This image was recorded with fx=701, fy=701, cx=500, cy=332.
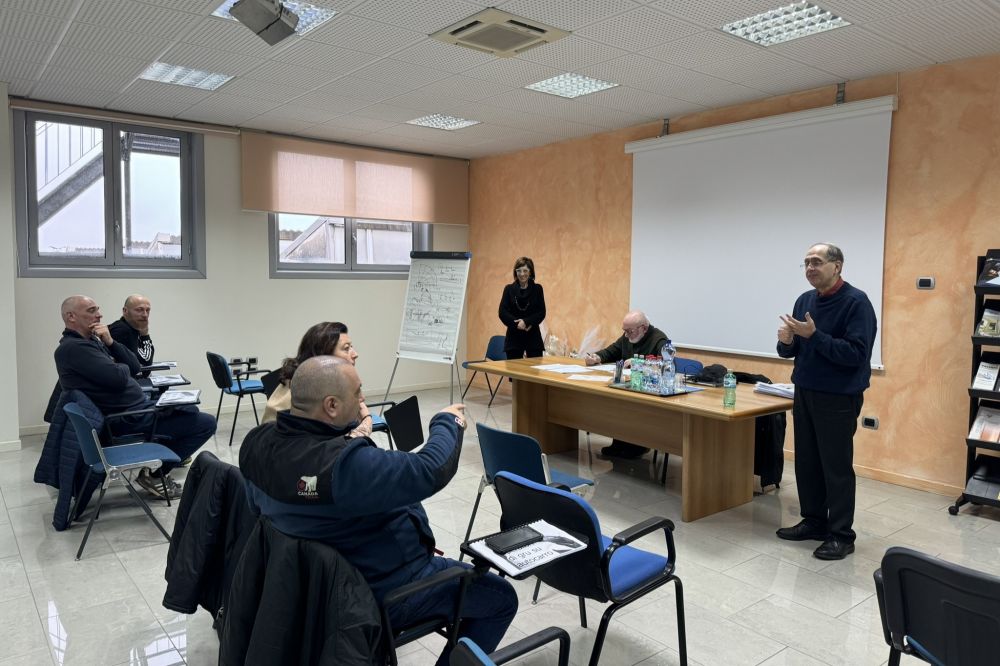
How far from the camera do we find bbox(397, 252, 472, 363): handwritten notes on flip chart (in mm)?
6520

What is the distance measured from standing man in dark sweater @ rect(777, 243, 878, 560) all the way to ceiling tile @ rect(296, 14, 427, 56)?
2.65m

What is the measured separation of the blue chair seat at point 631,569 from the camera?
2.29 m

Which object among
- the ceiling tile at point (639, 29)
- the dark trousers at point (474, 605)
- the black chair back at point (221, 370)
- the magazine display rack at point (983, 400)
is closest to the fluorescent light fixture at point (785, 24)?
the ceiling tile at point (639, 29)

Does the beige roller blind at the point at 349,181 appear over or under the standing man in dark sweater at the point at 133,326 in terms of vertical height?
over

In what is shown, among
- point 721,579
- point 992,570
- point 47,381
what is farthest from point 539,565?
point 47,381

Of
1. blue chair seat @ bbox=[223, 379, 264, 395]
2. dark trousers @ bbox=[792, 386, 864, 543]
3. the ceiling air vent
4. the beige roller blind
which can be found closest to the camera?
dark trousers @ bbox=[792, 386, 864, 543]

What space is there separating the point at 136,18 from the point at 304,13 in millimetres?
931

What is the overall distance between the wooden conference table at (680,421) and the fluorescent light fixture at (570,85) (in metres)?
2.17

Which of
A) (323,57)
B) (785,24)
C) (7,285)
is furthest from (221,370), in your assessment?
(785,24)

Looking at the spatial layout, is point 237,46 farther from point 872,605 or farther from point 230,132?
point 872,605

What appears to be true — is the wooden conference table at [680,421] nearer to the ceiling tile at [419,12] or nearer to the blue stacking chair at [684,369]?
the blue stacking chair at [684,369]

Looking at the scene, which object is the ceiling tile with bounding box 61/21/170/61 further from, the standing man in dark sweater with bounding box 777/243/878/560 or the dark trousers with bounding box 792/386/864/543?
the dark trousers with bounding box 792/386/864/543

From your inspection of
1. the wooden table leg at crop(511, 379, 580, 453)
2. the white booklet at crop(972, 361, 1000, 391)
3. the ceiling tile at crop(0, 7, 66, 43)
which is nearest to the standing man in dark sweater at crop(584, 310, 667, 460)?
the wooden table leg at crop(511, 379, 580, 453)

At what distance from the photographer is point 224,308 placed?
7.02 m
